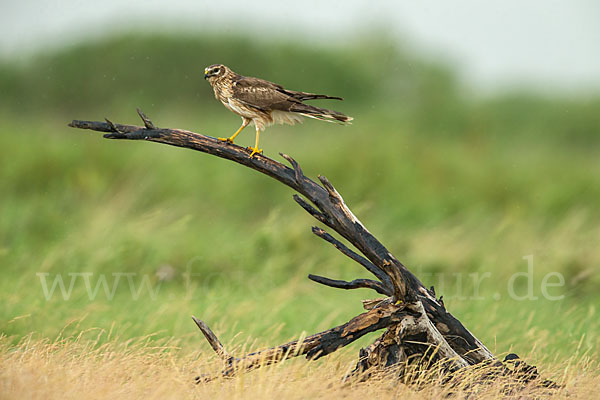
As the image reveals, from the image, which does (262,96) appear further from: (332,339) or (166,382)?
(166,382)

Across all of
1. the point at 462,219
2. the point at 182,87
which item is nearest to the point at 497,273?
the point at 462,219

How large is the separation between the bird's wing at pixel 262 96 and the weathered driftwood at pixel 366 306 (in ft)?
1.03

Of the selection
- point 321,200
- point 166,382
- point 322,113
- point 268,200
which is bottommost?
point 166,382

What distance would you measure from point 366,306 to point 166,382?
129 cm

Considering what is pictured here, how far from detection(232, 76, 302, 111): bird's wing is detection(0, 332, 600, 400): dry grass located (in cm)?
156

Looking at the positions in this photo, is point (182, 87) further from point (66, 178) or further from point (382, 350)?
point (382, 350)

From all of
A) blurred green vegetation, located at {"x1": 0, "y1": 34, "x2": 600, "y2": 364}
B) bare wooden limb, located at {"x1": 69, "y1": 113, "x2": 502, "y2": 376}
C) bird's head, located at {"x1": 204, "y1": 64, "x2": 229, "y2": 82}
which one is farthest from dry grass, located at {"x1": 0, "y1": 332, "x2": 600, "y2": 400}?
bird's head, located at {"x1": 204, "y1": 64, "x2": 229, "y2": 82}

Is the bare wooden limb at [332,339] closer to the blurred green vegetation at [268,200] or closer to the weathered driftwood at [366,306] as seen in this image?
the weathered driftwood at [366,306]

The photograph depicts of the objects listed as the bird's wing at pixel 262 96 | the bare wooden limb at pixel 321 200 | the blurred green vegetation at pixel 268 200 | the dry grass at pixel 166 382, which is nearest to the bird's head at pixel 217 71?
the bird's wing at pixel 262 96

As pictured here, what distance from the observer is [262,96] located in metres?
4.08

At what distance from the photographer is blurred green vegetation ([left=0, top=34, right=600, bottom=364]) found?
719 centimetres

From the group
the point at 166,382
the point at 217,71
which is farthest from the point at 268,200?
the point at 166,382

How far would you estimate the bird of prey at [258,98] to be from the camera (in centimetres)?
407

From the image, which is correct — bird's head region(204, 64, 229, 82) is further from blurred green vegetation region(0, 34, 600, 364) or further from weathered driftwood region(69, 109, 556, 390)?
blurred green vegetation region(0, 34, 600, 364)
